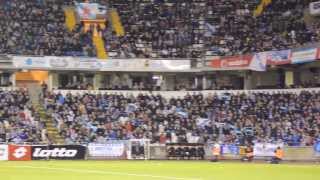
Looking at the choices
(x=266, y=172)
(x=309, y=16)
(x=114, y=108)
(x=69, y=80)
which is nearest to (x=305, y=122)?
(x=309, y=16)

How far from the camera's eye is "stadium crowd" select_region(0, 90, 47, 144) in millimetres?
43812

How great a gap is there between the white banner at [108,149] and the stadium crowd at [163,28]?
42.3ft

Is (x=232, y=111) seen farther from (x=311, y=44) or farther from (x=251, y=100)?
(x=311, y=44)

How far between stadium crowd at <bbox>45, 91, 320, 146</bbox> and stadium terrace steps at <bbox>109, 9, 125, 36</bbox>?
284 inches

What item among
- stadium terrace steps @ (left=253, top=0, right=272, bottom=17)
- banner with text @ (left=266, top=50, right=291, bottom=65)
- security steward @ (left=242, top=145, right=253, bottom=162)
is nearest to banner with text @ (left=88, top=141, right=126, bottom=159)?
security steward @ (left=242, top=145, right=253, bottom=162)

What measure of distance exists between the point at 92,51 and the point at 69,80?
314 cm

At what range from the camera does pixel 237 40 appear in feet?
177

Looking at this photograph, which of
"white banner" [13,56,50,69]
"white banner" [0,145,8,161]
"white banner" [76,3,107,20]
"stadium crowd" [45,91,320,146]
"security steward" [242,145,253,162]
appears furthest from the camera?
"white banner" [76,3,107,20]

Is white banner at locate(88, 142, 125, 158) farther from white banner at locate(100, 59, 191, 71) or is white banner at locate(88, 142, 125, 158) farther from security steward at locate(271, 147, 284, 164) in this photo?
white banner at locate(100, 59, 191, 71)

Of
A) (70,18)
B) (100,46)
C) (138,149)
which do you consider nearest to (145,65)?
(100,46)

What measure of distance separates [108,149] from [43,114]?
27.0 ft

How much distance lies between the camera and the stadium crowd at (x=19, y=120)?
43812 millimetres

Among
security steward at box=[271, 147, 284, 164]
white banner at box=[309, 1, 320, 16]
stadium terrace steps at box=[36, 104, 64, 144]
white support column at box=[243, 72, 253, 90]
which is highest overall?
white banner at box=[309, 1, 320, 16]

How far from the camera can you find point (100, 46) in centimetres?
5519
